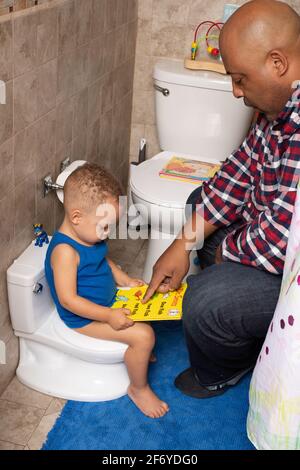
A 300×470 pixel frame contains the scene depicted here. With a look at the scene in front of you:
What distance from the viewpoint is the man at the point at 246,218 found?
1.37 metres

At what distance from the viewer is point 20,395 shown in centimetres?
168

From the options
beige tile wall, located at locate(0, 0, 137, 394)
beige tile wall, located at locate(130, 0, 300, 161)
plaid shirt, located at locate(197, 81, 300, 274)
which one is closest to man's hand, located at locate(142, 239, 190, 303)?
plaid shirt, located at locate(197, 81, 300, 274)

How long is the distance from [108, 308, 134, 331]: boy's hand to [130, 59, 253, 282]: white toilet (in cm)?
53

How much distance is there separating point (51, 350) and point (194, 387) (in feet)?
1.37

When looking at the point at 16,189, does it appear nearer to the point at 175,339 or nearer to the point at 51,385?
the point at 51,385

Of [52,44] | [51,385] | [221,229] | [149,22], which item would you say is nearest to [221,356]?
[221,229]

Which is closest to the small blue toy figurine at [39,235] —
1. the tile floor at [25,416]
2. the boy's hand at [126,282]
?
the boy's hand at [126,282]

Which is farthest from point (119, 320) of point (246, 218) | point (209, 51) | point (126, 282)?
point (209, 51)

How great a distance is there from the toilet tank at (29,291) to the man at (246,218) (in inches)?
11.4

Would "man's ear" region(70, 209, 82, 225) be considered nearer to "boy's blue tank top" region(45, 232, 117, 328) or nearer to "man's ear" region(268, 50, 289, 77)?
"boy's blue tank top" region(45, 232, 117, 328)

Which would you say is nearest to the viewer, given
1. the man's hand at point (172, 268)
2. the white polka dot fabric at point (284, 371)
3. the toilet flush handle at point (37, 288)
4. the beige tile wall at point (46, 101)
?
the white polka dot fabric at point (284, 371)

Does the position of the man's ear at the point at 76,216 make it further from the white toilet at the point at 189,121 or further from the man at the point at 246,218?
the white toilet at the point at 189,121

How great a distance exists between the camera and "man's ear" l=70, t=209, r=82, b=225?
1.50 meters

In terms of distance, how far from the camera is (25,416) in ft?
5.28
